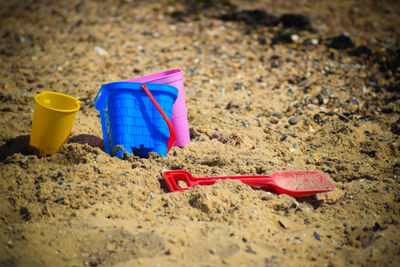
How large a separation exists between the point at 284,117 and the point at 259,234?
2020 millimetres

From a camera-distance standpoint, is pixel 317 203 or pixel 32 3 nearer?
pixel 317 203

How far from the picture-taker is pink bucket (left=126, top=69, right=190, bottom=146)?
9.10 ft

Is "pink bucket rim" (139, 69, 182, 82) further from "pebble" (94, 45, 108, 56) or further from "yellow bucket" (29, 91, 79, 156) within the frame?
"pebble" (94, 45, 108, 56)

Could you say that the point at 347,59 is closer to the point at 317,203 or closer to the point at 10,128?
the point at 317,203

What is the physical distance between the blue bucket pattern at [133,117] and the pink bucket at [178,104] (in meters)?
0.16

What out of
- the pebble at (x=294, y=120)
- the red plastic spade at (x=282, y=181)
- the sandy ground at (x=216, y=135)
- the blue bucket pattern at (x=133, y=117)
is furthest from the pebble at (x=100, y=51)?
the red plastic spade at (x=282, y=181)

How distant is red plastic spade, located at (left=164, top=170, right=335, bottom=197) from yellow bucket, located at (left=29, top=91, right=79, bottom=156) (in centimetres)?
89

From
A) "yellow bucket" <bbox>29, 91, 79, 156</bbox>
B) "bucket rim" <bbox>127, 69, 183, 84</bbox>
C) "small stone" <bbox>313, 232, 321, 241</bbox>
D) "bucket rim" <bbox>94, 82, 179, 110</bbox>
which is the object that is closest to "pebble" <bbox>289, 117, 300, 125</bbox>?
"bucket rim" <bbox>127, 69, 183, 84</bbox>

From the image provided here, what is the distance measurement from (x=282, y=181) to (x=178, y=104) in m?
1.11

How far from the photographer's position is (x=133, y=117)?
2.58 metres

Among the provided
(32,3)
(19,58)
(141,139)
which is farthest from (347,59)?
(32,3)

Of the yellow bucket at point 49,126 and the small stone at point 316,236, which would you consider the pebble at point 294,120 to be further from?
the yellow bucket at point 49,126

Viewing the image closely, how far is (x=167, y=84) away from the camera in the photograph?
2721mm

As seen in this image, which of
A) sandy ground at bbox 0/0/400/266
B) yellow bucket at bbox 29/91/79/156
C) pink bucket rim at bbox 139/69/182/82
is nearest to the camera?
sandy ground at bbox 0/0/400/266
